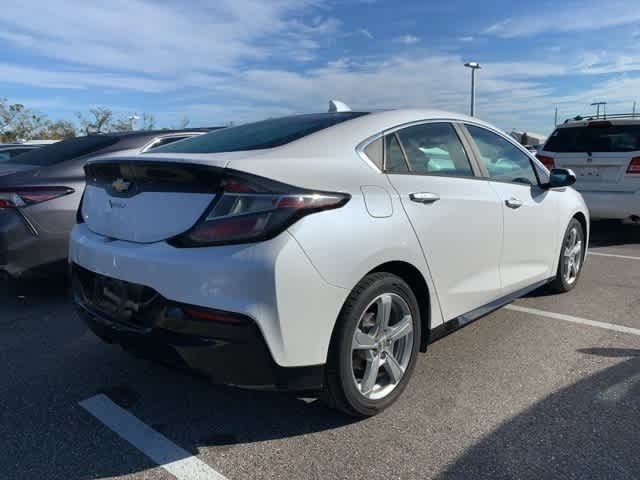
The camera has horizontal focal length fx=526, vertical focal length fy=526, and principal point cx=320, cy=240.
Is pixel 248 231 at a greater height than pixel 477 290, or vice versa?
pixel 248 231

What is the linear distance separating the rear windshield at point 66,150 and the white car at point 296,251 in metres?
1.97

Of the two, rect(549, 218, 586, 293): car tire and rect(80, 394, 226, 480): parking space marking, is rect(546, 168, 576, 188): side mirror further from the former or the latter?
rect(80, 394, 226, 480): parking space marking

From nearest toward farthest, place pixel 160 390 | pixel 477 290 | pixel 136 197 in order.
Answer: pixel 136 197, pixel 160 390, pixel 477 290

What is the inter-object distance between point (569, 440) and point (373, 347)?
993 millimetres

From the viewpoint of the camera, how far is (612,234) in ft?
26.2

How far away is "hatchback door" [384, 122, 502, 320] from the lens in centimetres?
277

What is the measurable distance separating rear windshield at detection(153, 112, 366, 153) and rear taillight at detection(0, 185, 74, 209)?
5.32 ft

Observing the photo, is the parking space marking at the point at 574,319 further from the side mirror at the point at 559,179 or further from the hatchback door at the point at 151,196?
the hatchback door at the point at 151,196

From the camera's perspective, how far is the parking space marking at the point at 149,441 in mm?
2254

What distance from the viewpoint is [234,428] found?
2.60m

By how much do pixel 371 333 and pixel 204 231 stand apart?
3.29 ft

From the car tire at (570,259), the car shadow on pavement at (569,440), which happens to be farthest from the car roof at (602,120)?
the car shadow on pavement at (569,440)

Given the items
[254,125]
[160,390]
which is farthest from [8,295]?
[254,125]

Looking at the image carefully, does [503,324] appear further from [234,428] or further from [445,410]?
[234,428]
